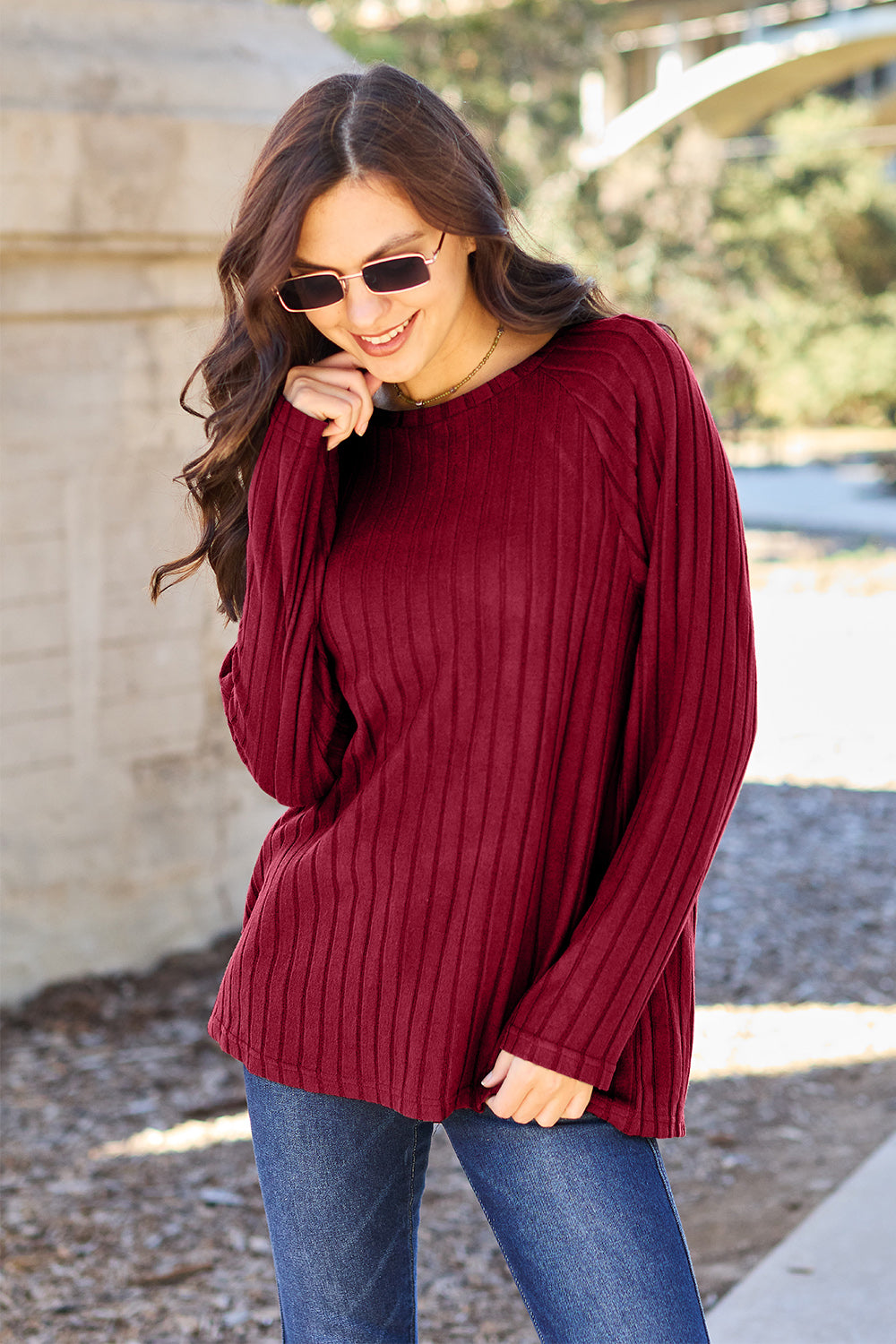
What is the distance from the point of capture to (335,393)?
189cm

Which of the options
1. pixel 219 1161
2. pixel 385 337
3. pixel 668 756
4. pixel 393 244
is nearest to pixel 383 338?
pixel 385 337

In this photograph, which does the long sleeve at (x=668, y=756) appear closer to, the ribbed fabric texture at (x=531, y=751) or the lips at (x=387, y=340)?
the ribbed fabric texture at (x=531, y=751)

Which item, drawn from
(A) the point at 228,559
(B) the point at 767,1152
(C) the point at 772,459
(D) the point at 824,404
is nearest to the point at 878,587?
(B) the point at 767,1152

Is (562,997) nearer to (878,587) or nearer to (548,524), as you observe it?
(548,524)

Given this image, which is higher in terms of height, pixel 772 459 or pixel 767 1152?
pixel 772 459

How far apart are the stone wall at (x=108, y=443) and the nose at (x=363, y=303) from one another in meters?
2.49

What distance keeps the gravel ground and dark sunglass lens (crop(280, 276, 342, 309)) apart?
213 centimetres

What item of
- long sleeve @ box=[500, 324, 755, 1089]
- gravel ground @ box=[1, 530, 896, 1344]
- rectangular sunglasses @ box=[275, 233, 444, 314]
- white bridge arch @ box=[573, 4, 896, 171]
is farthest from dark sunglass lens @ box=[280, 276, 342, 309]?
white bridge arch @ box=[573, 4, 896, 171]

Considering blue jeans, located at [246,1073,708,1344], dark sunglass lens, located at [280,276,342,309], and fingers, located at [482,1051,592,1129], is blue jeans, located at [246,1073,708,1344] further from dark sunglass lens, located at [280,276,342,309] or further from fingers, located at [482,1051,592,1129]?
dark sunglass lens, located at [280,276,342,309]

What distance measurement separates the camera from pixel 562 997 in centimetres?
165

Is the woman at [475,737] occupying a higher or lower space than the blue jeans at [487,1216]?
higher

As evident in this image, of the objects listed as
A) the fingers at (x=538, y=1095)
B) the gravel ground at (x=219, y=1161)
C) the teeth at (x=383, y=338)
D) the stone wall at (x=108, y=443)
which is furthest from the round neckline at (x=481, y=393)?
the stone wall at (x=108, y=443)

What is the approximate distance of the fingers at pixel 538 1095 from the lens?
1.64 metres

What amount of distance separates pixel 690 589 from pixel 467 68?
18.8m
